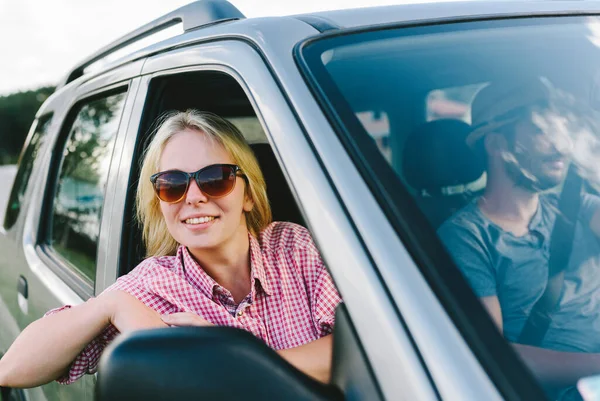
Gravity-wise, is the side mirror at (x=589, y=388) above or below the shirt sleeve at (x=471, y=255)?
below

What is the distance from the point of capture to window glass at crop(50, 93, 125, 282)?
2318 millimetres

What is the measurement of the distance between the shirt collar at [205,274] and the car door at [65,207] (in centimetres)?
40

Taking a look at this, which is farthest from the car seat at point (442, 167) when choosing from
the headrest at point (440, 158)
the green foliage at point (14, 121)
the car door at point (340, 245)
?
the green foliage at point (14, 121)

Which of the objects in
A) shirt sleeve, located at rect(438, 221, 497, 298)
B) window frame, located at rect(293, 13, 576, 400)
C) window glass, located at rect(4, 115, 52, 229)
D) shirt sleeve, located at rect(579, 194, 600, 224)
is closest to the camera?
window frame, located at rect(293, 13, 576, 400)

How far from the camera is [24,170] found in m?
3.64

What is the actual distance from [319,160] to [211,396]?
16.5 inches

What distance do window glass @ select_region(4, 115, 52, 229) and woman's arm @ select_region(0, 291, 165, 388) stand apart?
1913 millimetres

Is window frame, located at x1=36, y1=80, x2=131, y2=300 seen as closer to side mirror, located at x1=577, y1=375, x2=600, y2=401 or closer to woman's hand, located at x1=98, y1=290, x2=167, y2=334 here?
woman's hand, located at x1=98, y1=290, x2=167, y2=334

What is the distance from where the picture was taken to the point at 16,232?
10.7 ft

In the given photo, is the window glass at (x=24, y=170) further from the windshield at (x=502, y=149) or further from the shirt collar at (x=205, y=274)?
the windshield at (x=502, y=149)

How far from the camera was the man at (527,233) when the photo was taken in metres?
1.12

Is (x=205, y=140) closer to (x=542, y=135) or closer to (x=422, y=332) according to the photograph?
(x=542, y=135)

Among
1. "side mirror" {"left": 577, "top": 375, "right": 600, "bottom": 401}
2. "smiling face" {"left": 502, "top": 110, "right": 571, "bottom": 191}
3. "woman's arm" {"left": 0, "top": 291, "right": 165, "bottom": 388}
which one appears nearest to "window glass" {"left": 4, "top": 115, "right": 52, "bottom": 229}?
"woman's arm" {"left": 0, "top": 291, "right": 165, "bottom": 388}

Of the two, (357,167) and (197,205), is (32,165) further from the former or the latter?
(357,167)
